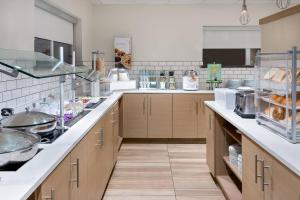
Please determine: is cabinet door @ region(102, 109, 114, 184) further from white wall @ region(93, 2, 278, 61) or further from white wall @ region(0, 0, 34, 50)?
white wall @ region(93, 2, 278, 61)

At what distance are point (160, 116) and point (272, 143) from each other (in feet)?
12.5

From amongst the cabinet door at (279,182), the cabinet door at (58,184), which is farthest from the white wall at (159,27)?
the cabinet door at (58,184)

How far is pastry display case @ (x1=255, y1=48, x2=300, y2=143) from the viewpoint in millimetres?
2113

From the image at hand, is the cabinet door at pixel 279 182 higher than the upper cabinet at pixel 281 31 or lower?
lower

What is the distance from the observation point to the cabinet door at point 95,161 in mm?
2691

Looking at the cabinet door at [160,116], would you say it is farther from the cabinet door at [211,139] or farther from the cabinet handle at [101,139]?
the cabinet handle at [101,139]

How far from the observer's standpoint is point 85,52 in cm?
568

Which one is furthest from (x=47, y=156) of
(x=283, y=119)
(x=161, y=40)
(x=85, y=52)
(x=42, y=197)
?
(x=161, y=40)

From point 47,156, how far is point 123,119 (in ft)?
13.5

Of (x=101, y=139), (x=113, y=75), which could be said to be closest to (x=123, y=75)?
(x=113, y=75)

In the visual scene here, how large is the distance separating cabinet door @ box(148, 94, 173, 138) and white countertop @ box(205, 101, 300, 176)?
2780mm

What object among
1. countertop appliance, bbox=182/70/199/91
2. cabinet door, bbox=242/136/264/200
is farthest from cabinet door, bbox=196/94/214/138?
cabinet door, bbox=242/136/264/200

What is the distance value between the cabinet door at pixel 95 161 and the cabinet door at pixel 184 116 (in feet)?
8.68

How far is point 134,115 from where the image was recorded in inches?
232
